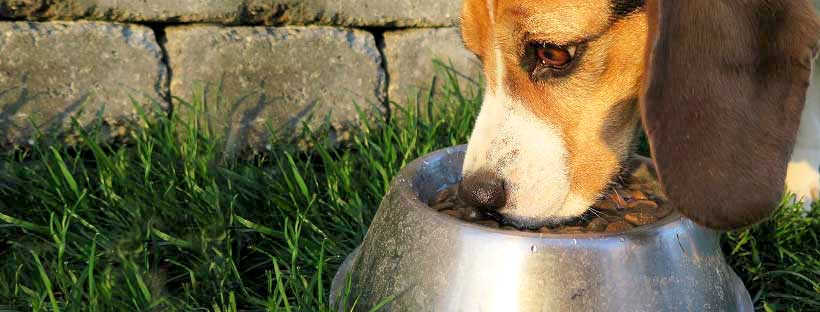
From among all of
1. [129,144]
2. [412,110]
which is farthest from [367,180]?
[129,144]

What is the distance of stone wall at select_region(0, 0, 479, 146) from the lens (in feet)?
9.97

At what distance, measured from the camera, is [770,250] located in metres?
2.61

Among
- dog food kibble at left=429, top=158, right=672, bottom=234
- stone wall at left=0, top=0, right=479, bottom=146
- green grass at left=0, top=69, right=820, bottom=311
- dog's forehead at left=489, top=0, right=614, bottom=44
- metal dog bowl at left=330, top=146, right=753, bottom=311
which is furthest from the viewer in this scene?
stone wall at left=0, top=0, right=479, bottom=146

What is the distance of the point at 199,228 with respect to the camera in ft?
8.30

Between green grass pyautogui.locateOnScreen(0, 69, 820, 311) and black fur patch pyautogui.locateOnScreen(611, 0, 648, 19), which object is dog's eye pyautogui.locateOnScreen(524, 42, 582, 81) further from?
green grass pyautogui.locateOnScreen(0, 69, 820, 311)

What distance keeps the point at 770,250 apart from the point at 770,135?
34.3 inches

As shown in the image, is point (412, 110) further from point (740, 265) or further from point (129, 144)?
point (740, 265)

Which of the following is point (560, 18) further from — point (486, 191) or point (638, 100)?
point (486, 191)

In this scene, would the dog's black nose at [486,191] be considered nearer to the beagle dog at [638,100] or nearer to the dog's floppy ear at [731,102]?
the beagle dog at [638,100]

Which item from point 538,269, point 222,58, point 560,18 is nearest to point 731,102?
point 560,18

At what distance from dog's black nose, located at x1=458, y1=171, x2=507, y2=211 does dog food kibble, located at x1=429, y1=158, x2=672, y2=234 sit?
40mm

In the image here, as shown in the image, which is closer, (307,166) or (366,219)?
(366,219)

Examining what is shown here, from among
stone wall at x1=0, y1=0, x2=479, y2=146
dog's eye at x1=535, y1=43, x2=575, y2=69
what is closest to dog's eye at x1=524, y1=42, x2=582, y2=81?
dog's eye at x1=535, y1=43, x2=575, y2=69

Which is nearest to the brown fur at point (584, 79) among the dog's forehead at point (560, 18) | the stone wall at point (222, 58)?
the dog's forehead at point (560, 18)
